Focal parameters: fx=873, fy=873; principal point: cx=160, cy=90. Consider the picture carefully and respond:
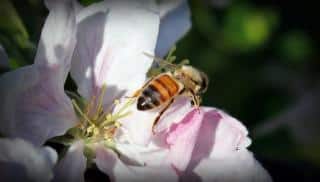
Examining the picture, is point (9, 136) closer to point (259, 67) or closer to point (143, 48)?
point (143, 48)

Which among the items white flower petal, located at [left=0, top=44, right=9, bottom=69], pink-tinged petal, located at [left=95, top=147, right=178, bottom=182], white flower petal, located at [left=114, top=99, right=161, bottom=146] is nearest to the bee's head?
white flower petal, located at [left=114, top=99, right=161, bottom=146]

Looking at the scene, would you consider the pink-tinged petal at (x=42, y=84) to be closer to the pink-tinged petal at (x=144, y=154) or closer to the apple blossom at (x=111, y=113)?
the apple blossom at (x=111, y=113)

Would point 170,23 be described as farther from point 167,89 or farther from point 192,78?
point 167,89

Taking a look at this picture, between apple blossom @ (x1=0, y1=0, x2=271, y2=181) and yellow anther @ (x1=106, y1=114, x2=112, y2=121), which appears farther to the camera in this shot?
yellow anther @ (x1=106, y1=114, x2=112, y2=121)

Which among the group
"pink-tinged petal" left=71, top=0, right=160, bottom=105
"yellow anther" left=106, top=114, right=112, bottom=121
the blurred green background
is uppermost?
"pink-tinged petal" left=71, top=0, right=160, bottom=105

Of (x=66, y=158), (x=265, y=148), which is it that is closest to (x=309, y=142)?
(x=265, y=148)

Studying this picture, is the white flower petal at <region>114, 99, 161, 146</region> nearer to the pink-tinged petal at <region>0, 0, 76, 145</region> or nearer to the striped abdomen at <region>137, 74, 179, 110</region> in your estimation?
the striped abdomen at <region>137, 74, 179, 110</region>

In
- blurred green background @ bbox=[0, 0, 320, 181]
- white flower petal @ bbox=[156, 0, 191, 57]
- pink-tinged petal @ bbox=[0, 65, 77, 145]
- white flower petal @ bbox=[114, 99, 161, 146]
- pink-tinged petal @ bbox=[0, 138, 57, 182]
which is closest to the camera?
pink-tinged petal @ bbox=[0, 138, 57, 182]

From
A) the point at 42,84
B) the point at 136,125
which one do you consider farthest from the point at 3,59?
the point at 136,125
